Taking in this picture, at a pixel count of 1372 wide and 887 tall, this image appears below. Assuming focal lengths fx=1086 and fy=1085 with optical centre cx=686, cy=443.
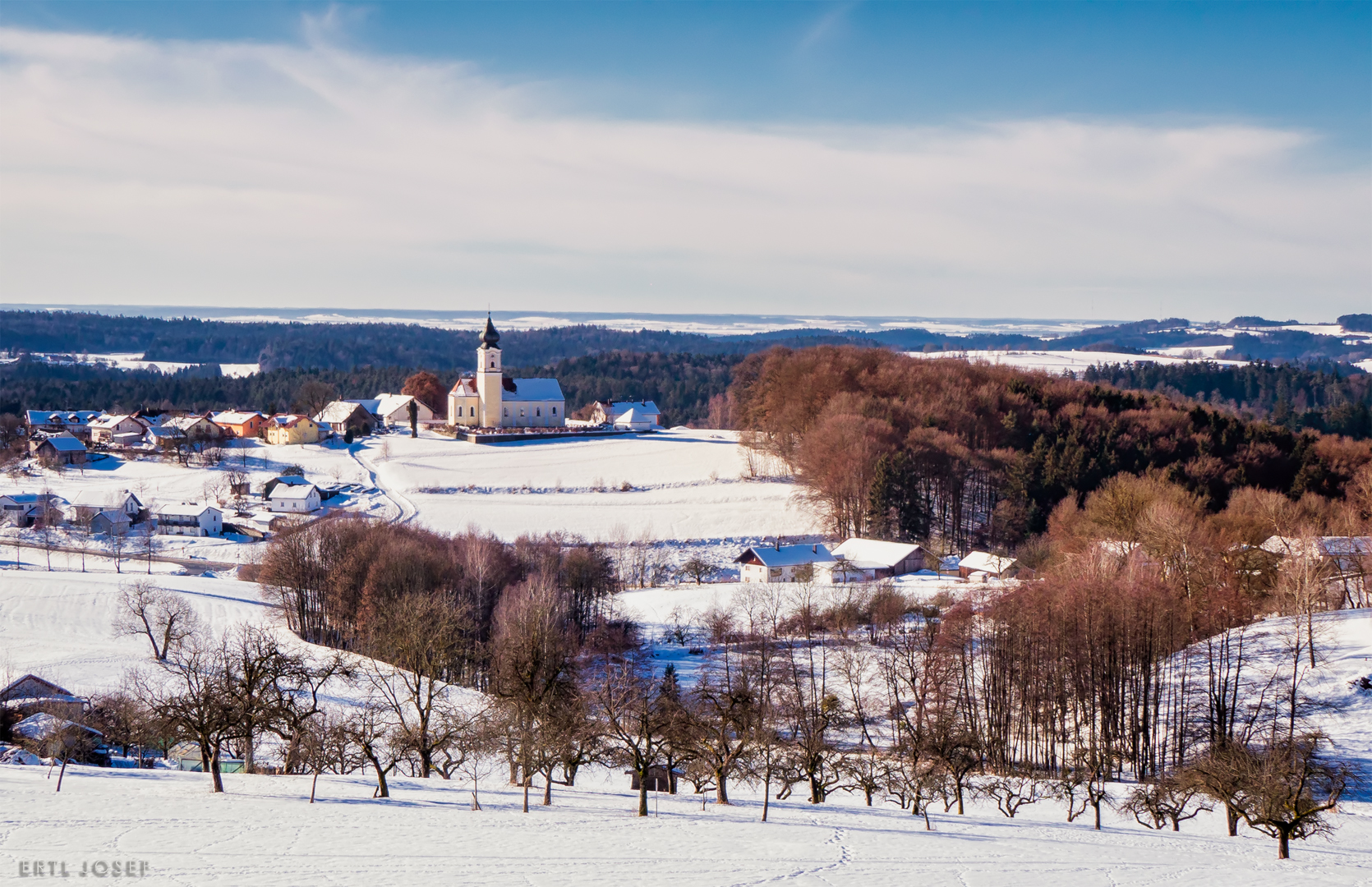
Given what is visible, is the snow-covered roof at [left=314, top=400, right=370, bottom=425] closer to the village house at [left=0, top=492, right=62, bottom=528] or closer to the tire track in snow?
the tire track in snow

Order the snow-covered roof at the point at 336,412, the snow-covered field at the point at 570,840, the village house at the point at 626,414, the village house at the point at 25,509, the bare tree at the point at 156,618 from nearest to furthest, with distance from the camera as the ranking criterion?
the snow-covered field at the point at 570,840 < the bare tree at the point at 156,618 < the village house at the point at 25,509 < the snow-covered roof at the point at 336,412 < the village house at the point at 626,414

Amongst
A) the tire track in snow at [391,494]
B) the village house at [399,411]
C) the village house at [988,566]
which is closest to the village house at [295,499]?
the tire track in snow at [391,494]

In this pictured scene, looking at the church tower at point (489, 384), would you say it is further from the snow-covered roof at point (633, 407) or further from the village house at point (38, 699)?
the village house at point (38, 699)

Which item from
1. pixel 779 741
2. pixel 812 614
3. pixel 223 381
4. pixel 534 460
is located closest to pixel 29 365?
pixel 223 381

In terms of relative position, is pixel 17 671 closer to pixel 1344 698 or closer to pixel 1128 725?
pixel 1128 725

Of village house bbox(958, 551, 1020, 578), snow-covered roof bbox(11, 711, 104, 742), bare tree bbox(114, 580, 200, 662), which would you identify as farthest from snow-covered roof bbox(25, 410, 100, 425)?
village house bbox(958, 551, 1020, 578)
